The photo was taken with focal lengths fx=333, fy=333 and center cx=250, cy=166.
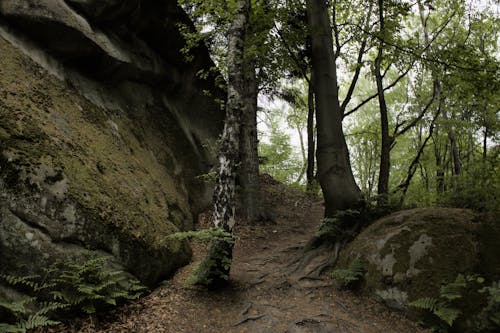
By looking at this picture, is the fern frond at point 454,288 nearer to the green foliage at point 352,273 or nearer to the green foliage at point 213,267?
the green foliage at point 352,273

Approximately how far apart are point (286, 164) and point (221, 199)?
19621 millimetres

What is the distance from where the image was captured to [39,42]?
763cm

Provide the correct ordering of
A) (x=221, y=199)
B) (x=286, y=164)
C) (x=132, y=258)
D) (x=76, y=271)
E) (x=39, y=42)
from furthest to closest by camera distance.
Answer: (x=286, y=164) < (x=39, y=42) < (x=221, y=199) < (x=132, y=258) < (x=76, y=271)

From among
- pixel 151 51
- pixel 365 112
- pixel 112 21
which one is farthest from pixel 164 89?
pixel 365 112

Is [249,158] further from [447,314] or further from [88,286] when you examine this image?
[447,314]

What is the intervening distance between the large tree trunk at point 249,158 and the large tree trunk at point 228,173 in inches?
187

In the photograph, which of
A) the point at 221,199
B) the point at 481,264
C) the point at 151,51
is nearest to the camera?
the point at 481,264

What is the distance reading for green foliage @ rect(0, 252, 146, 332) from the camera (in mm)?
4027

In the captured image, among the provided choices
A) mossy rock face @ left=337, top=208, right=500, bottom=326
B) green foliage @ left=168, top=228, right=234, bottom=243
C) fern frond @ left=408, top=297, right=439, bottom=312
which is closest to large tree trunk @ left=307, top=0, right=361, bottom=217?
mossy rock face @ left=337, top=208, right=500, bottom=326

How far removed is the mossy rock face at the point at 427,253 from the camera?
530 centimetres

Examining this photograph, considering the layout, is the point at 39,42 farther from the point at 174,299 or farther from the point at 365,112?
the point at 365,112

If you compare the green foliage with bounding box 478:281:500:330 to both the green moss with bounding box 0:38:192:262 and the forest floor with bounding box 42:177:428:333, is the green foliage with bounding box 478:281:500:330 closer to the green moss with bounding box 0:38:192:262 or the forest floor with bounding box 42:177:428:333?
the forest floor with bounding box 42:177:428:333

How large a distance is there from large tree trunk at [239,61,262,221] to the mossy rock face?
5.64 metres

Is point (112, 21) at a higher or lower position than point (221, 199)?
higher
